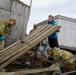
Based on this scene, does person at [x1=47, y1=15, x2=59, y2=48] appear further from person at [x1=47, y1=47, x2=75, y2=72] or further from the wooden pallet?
person at [x1=47, y1=47, x2=75, y2=72]

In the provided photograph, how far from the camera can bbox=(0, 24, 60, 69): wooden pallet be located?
7.13 meters

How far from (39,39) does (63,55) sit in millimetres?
1113

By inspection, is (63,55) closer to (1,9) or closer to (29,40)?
(29,40)

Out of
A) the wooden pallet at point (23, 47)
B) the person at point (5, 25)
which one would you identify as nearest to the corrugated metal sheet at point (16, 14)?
the person at point (5, 25)

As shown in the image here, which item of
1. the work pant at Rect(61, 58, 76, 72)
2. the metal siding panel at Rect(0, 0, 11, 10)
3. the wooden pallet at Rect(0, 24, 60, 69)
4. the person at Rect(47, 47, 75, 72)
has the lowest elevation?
the work pant at Rect(61, 58, 76, 72)

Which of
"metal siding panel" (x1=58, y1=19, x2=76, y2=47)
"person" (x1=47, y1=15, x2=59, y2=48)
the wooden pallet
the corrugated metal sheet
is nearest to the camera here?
the wooden pallet

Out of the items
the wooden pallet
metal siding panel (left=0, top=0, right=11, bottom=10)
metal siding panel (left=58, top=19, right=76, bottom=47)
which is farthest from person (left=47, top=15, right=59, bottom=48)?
metal siding panel (left=0, top=0, right=11, bottom=10)

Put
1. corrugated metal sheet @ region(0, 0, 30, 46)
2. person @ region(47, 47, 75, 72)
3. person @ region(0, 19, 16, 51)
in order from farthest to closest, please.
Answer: corrugated metal sheet @ region(0, 0, 30, 46) → person @ region(0, 19, 16, 51) → person @ region(47, 47, 75, 72)

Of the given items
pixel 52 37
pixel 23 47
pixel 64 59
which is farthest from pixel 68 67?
pixel 23 47

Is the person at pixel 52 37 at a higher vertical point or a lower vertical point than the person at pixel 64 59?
higher

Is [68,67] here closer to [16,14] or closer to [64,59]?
[64,59]

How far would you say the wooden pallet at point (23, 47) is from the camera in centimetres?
713

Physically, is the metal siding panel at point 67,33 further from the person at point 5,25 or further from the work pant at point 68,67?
the person at point 5,25

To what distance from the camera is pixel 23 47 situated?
7590mm
